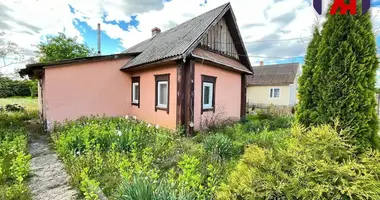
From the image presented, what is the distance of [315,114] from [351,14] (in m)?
1.58

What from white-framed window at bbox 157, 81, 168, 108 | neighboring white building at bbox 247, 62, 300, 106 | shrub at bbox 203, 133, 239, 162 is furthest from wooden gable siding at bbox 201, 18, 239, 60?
neighboring white building at bbox 247, 62, 300, 106

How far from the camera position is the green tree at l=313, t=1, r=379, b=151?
2.83m

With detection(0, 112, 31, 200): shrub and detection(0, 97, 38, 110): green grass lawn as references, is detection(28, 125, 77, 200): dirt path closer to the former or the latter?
detection(0, 112, 31, 200): shrub

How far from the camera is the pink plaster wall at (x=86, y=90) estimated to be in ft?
26.8

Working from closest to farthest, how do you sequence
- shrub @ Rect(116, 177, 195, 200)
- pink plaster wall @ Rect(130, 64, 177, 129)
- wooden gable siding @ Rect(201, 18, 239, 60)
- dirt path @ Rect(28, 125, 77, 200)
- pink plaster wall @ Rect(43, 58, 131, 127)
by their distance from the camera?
shrub @ Rect(116, 177, 195, 200) < dirt path @ Rect(28, 125, 77, 200) < pink plaster wall @ Rect(130, 64, 177, 129) < pink plaster wall @ Rect(43, 58, 131, 127) < wooden gable siding @ Rect(201, 18, 239, 60)

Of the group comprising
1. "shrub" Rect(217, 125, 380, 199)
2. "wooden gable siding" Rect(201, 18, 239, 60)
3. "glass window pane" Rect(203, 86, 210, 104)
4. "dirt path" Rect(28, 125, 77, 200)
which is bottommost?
"dirt path" Rect(28, 125, 77, 200)

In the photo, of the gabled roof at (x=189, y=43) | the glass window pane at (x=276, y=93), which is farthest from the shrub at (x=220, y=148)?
the glass window pane at (x=276, y=93)

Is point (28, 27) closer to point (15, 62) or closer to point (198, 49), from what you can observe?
point (15, 62)

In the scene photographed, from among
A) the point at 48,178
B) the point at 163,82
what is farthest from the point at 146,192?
the point at 163,82

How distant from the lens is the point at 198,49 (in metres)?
8.29

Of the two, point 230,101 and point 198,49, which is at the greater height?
point 198,49

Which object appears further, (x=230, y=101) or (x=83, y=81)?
(x=230, y=101)

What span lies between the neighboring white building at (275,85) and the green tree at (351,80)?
62.0 feet

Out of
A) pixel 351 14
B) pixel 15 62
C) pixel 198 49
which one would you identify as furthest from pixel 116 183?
pixel 15 62
